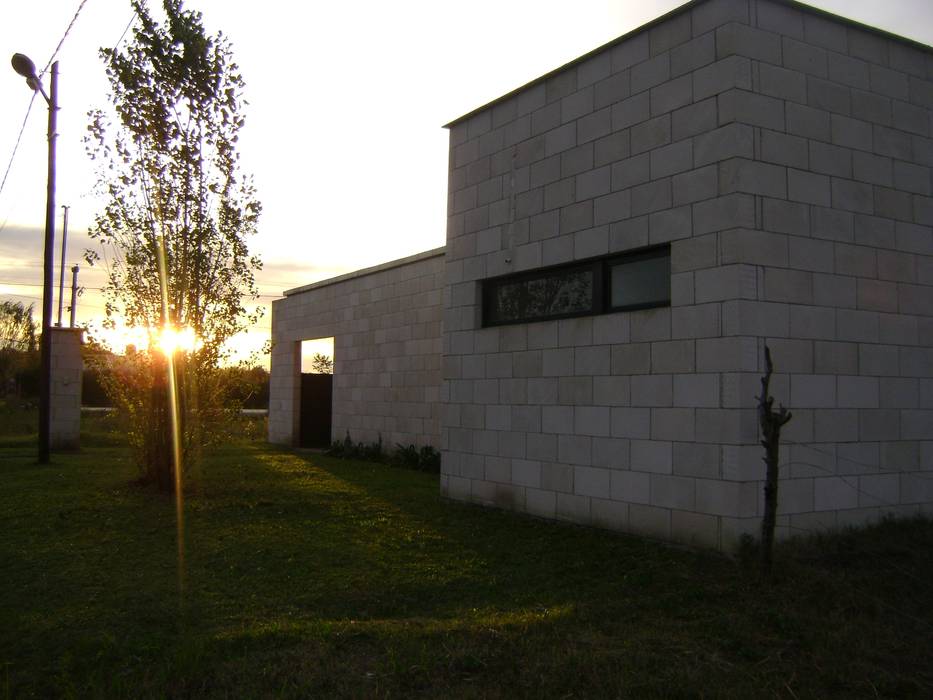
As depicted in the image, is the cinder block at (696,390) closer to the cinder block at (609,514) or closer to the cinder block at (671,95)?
the cinder block at (609,514)

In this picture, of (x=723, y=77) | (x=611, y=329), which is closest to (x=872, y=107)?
(x=723, y=77)

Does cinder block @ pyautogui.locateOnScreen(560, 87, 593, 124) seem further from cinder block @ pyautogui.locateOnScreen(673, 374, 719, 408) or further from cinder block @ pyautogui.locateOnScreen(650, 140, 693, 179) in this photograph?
cinder block @ pyautogui.locateOnScreen(673, 374, 719, 408)

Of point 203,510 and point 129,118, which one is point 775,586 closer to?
point 203,510

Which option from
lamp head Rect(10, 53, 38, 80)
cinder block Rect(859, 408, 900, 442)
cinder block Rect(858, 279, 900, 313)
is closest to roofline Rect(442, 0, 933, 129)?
cinder block Rect(858, 279, 900, 313)

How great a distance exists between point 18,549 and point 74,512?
181 centimetres

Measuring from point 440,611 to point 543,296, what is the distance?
12.8ft

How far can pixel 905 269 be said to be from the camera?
22.1 feet

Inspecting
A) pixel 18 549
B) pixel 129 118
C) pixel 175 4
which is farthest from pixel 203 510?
pixel 175 4

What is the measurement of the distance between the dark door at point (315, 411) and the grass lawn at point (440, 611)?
986 cm

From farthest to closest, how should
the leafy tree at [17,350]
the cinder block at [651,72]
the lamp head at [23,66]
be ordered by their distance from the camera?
the leafy tree at [17,350] → the lamp head at [23,66] → the cinder block at [651,72]

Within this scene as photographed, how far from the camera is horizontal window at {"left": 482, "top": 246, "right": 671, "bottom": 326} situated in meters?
6.86

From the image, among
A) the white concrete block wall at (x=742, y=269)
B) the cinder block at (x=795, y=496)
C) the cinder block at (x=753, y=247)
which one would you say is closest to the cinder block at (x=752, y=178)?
the white concrete block wall at (x=742, y=269)

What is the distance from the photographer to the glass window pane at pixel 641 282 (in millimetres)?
6742

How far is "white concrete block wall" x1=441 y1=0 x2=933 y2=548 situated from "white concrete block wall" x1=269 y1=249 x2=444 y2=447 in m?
5.60
